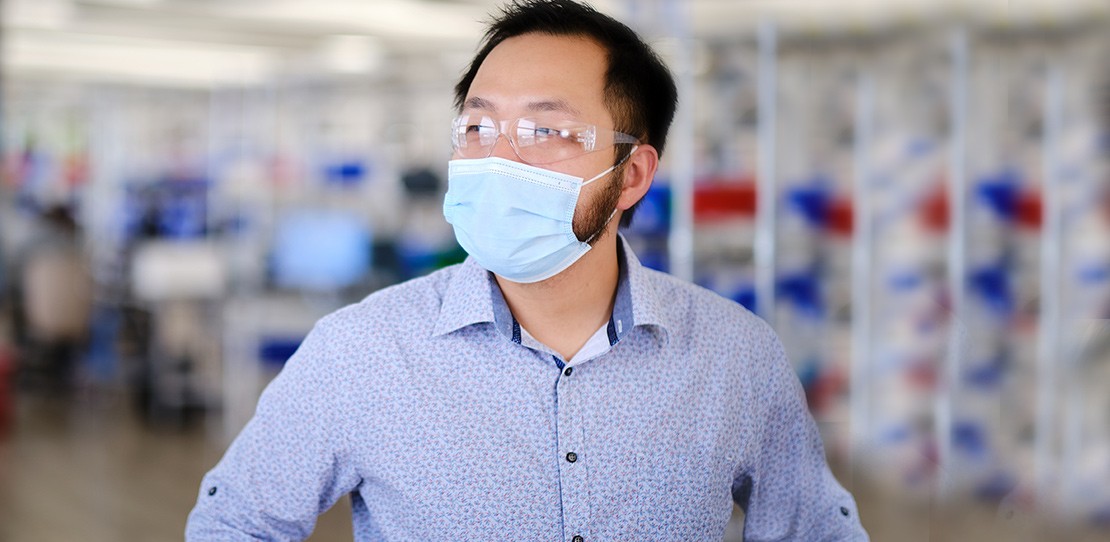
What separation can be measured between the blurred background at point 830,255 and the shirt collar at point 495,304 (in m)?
3.15

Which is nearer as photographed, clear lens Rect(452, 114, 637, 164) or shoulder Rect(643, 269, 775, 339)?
clear lens Rect(452, 114, 637, 164)

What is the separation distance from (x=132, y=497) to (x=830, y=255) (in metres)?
4.44

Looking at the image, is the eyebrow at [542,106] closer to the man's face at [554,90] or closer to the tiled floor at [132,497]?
the man's face at [554,90]

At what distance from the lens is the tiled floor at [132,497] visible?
18.5ft

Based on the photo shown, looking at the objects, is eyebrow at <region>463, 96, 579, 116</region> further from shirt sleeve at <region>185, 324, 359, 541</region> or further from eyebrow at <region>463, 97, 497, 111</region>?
shirt sleeve at <region>185, 324, 359, 541</region>

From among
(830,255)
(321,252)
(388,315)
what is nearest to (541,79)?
(388,315)

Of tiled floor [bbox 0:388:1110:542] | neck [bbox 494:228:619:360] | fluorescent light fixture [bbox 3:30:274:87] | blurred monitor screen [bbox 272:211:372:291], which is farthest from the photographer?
fluorescent light fixture [bbox 3:30:274:87]

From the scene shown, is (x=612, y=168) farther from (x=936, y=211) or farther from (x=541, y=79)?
(x=936, y=211)

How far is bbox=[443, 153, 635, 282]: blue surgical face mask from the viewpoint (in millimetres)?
1708

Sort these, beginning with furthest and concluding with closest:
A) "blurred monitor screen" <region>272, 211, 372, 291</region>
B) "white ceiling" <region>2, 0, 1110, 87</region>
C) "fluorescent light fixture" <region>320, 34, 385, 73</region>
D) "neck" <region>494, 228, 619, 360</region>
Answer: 1. "fluorescent light fixture" <region>320, 34, 385, 73</region>
2. "white ceiling" <region>2, 0, 1110, 87</region>
3. "blurred monitor screen" <region>272, 211, 372, 291</region>
4. "neck" <region>494, 228, 619, 360</region>

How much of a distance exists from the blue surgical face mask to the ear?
4.8 inches

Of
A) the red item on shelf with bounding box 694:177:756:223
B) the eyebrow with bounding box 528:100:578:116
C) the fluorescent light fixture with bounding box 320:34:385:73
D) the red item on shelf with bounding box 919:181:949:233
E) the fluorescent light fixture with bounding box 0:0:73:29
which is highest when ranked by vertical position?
the fluorescent light fixture with bounding box 0:0:73:29

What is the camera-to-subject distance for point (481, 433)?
164 centimetres

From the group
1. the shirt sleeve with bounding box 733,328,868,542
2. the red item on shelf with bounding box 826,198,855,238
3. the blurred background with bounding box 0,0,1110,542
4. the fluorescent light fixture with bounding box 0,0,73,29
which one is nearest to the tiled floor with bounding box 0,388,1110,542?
the blurred background with bounding box 0,0,1110,542
